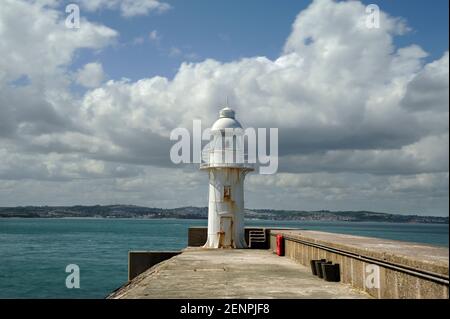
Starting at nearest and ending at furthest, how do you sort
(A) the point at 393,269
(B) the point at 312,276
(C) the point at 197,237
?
A: (A) the point at 393,269 → (B) the point at 312,276 → (C) the point at 197,237

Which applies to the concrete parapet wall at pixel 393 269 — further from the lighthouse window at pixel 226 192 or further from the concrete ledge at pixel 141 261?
the concrete ledge at pixel 141 261

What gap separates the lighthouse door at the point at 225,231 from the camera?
A: 78.3 ft

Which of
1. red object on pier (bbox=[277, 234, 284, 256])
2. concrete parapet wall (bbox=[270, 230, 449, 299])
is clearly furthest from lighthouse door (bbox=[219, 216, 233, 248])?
concrete parapet wall (bbox=[270, 230, 449, 299])

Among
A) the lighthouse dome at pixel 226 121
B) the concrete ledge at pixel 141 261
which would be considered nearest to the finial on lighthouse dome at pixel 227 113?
the lighthouse dome at pixel 226 121

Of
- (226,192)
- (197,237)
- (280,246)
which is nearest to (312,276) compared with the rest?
(280,246)

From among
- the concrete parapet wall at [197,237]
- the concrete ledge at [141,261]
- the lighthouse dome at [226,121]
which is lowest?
the concrete ledge at [141,261]

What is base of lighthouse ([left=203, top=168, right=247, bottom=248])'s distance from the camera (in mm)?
23859

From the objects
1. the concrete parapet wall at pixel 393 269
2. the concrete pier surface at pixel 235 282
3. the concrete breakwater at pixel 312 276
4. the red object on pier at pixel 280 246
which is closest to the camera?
the concrete parapet wall at pixel 393 269

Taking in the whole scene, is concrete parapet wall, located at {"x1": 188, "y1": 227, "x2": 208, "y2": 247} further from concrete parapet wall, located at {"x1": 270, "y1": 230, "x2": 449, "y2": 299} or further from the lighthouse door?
concrete parapet wall, located at {"x1": 270, "y1": 230, "x2": 449, "y2": 299}

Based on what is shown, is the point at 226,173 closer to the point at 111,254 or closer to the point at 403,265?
the point at 403,265

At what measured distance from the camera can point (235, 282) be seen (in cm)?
1228

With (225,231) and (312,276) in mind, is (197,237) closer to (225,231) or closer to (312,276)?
(225,231)

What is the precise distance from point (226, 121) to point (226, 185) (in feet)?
11.0

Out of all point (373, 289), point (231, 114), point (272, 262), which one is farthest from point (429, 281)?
point (231, 114)
